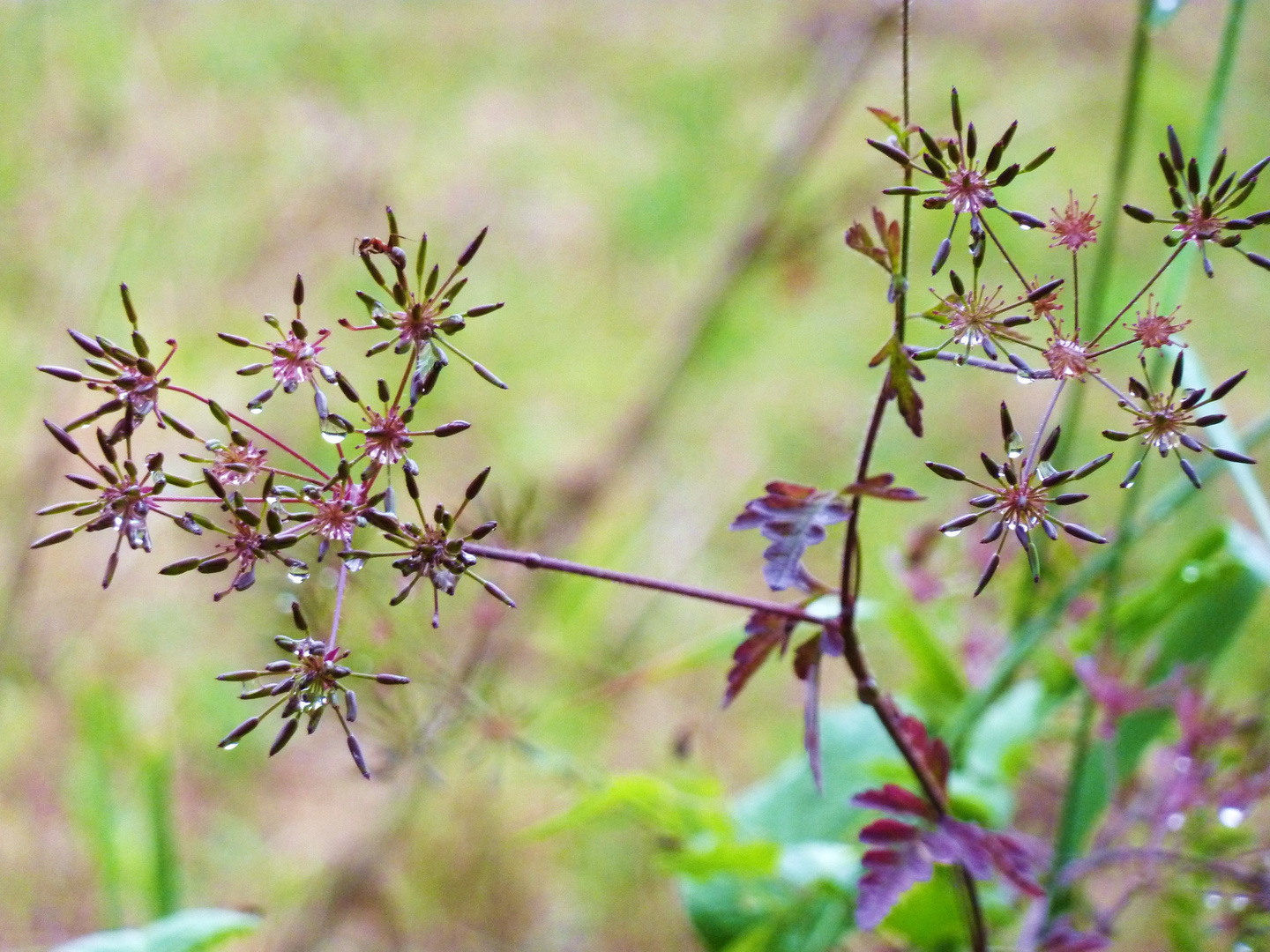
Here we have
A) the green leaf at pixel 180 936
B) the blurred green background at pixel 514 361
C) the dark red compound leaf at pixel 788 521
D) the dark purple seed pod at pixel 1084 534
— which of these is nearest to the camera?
the dark purple seed pod at pixel 1084 534

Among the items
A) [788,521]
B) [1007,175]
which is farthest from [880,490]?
[1007,175]

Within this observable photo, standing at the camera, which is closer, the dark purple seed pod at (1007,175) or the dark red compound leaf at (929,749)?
the dark purple seed pod at (1007,175)

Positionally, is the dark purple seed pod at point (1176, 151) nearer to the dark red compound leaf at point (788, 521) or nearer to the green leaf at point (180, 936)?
the dark red compound leaf at point (788, 521)

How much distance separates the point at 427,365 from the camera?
44 cm

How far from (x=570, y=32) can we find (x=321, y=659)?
2604 millimetres

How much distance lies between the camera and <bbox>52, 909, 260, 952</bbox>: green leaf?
646 mm

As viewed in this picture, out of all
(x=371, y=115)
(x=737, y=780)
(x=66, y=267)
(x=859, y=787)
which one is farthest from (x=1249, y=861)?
(x=371, y=115)

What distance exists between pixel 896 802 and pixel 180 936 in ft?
1.42

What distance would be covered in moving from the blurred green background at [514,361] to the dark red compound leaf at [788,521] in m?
0.36

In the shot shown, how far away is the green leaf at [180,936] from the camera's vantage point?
2.12ft

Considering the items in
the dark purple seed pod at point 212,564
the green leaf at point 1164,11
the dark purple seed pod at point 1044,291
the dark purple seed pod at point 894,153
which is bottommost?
the dark purple seed pod at point 212,564

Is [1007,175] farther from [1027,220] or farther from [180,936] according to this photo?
[180,936]

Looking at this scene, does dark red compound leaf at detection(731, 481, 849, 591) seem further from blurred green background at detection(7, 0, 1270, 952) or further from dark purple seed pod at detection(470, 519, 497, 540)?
blurred green background at detection(7, 0, 1270, 952)

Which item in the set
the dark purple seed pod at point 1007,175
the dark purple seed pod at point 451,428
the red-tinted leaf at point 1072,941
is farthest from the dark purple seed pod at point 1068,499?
the red-tinted leaf at point 1072,941
